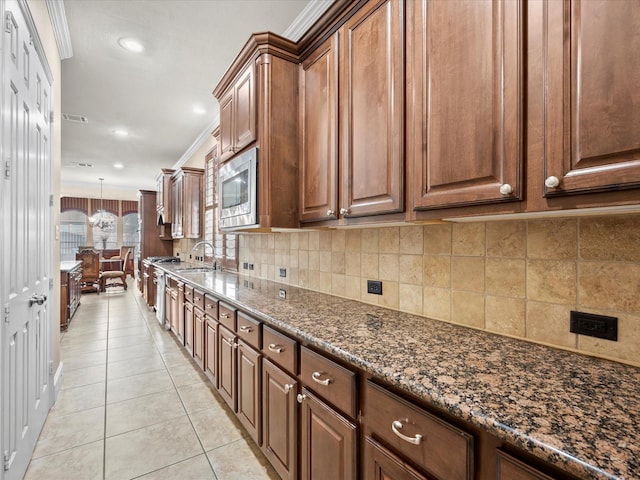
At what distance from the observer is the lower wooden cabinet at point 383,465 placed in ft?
2.82

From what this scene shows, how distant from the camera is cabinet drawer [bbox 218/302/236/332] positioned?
6.49 ft

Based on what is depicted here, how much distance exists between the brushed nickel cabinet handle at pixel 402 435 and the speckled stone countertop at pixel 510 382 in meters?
0.12

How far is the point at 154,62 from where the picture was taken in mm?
2885

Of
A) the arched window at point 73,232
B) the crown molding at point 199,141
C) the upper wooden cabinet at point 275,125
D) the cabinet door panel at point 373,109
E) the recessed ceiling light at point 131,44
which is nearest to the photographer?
the cabinet door panel at point 373,109

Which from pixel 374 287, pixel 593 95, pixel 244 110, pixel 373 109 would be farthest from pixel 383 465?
pixel 244 110

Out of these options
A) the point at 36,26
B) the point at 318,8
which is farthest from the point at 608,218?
the point at 36,26

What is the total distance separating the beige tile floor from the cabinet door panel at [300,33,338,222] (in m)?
1.49

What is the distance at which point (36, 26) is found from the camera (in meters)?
1.83

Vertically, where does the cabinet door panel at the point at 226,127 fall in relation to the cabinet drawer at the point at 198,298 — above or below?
above

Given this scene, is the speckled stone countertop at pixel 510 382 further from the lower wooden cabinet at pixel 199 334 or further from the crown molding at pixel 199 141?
the crown molding at pixel 199 141

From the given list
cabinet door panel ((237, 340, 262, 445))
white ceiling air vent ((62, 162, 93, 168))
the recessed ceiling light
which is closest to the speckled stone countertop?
cabinet door panel ((237, 340, 262, 445))

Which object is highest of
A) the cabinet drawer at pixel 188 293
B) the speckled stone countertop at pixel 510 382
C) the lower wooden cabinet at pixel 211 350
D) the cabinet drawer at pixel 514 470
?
the speckled stone countertop at pixel 510 382

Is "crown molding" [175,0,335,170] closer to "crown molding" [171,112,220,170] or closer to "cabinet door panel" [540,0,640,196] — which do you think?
"cabinet door panel" [540,0,640,196]

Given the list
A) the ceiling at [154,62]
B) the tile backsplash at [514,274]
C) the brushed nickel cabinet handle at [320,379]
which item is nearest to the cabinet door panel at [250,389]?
the brushed nickel cabinet handle at [320,379]
